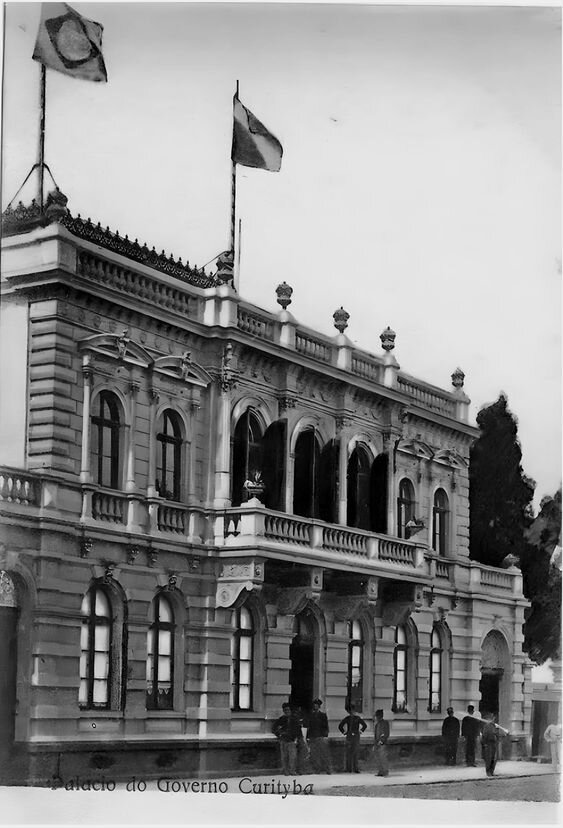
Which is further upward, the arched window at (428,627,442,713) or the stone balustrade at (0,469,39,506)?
the stone balustrade at (0,469,39,506)

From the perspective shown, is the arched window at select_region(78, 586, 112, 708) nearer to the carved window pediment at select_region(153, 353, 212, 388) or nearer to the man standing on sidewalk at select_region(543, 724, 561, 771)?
the carved window pediment at select_region(153, 353, 212, 388)

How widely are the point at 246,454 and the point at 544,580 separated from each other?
17.0 ft

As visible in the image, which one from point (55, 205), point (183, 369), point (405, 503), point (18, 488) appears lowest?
point (18, 488)

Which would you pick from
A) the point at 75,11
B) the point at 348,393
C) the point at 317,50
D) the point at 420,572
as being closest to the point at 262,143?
the point at 317,50

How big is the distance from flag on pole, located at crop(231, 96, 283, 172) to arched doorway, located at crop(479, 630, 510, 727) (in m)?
9.27

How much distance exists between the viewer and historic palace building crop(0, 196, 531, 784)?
77.1 feet

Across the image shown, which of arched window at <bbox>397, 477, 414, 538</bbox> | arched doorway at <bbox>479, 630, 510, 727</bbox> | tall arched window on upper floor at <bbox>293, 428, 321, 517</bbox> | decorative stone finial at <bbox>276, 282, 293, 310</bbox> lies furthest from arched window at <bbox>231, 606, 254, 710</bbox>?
decorative stone finial at <bbox>276, 282, 293, 310</bbox>

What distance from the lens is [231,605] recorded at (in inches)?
1030

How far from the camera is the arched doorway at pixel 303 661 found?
27297 mm

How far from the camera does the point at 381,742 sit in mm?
26859

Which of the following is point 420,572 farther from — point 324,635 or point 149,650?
point 149,650

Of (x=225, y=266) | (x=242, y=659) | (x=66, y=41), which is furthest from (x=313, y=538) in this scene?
(x=66, y=41)

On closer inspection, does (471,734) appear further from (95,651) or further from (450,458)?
(95,651)

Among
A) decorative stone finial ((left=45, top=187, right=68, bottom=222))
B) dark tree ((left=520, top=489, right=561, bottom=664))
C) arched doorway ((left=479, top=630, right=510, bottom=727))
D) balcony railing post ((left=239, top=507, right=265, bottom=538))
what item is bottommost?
arched doorway ((left=479, top=630, right=510, bottom=727))
